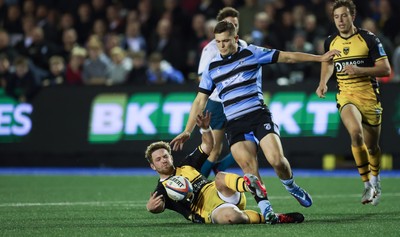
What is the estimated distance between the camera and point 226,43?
9.87m

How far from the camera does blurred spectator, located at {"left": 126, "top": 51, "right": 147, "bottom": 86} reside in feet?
64.3

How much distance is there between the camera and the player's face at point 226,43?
9820 mm

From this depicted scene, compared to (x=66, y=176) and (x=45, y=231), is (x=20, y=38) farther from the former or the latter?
(x=45, y=231)

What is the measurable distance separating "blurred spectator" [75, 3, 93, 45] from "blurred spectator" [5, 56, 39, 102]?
11.0 ft

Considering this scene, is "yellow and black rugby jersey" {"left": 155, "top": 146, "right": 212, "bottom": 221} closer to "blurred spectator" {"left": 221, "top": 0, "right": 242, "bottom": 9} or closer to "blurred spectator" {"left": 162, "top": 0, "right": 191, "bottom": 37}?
"blurred spectator" {"left": 221, "top": 0, "right": 242, "bottom": 9}

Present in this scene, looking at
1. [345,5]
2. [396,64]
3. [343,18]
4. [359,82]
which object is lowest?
[396,64]

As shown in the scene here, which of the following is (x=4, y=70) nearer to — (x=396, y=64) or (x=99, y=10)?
(x=99, y=10)

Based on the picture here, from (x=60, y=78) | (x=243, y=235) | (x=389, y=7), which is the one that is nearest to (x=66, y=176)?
(x=60, y=78)

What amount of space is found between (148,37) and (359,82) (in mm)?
11339

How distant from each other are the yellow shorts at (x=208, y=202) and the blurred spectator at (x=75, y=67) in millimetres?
11232

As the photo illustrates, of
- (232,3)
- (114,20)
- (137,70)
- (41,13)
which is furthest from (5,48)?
(232,3)

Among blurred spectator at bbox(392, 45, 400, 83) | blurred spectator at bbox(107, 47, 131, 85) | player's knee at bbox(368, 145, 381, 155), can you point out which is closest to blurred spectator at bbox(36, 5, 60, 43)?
blurred spectator at bbox(107, 47, 131, 85)

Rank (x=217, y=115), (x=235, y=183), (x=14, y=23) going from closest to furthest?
1. (x=235, y=183)
2. (x=217, y=115)
3. (x=14, y=23)

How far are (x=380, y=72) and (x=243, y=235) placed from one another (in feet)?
10.9
